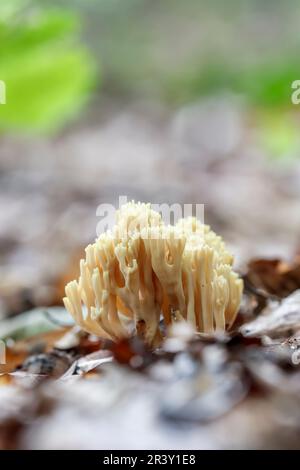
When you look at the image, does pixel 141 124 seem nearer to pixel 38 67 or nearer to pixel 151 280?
pixel 38 67

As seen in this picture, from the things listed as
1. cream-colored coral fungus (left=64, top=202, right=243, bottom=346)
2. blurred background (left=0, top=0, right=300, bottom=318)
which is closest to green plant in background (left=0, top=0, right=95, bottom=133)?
blurred background (left=0, top=0, right=300, bottom=318)

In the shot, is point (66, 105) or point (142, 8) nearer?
point (66, 105)

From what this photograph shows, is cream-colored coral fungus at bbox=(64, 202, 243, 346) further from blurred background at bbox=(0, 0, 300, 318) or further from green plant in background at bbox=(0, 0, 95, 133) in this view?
green plant in background at bbox=(0, 0, 95, 133)

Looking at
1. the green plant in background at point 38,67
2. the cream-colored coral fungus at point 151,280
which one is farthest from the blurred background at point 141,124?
the cream-colored coral fungus at point 151,280

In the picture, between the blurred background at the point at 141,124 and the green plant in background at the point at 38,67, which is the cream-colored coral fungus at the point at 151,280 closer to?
the blurred background at the point at 141,124

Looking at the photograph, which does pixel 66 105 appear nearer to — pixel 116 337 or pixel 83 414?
pixel 116 337

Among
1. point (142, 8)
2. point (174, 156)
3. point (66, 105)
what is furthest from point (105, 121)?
point (66, 105)
